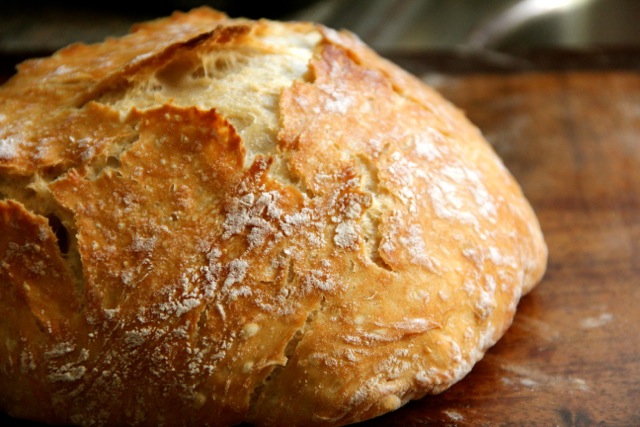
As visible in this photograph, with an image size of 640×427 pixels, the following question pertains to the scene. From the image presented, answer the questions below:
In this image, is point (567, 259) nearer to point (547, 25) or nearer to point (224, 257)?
point (224, 257)

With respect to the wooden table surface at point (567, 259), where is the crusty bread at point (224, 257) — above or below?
above

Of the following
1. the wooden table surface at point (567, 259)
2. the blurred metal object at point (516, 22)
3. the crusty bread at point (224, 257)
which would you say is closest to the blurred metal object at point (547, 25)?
the blurred metal object at point (516, 22)

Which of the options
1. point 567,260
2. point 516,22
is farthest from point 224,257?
point 516,22

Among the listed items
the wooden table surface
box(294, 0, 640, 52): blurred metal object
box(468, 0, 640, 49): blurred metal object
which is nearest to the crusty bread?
the wooden table surface

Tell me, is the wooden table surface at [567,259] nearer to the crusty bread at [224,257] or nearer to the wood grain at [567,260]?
the wood grain at [567,260]

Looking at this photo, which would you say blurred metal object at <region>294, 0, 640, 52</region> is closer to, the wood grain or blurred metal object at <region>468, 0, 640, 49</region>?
blurred metal object at <region>468, 0, 640, 49</region>
